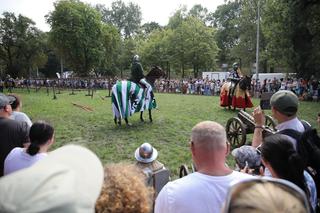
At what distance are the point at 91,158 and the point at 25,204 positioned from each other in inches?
13.1

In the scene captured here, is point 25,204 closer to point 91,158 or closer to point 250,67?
point 91,158

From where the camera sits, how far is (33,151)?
3682 mm

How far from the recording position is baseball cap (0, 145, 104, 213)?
4.02ft

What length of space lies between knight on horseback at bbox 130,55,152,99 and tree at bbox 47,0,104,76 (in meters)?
38.0

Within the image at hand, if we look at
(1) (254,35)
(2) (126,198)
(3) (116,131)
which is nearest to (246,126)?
(3) (116,131)

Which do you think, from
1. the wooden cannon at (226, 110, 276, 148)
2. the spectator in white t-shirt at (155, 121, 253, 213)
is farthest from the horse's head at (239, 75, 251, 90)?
the spectator in white t-shirt at (155, 121, 253, 213)

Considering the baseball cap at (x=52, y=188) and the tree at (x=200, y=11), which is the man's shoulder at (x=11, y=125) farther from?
the tree at (x=200, y=11)

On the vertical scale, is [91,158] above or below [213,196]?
above

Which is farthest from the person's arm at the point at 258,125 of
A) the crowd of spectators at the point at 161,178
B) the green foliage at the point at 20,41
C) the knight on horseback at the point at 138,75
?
the green foliage at the point at 20,41

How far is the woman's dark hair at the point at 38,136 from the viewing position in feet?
12.1

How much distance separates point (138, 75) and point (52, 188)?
11.2 metres

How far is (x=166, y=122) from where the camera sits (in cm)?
1268

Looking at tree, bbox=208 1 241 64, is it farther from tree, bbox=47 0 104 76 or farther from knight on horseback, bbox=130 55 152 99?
knight on horseback, bbox=130 55 152 99

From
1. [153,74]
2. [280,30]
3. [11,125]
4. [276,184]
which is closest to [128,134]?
[153,74]
